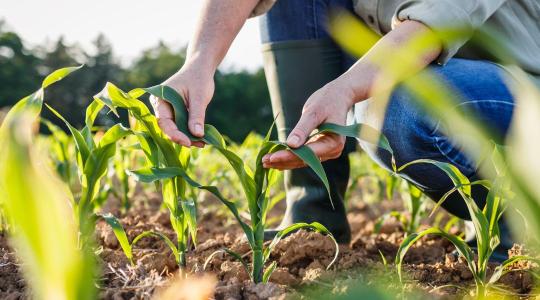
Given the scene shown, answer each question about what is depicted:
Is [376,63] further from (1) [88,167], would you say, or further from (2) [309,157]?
(1) [88,167]

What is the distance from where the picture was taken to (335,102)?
1359 millimetres

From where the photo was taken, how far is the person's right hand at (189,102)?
1321 mm

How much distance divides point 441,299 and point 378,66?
1.84ft

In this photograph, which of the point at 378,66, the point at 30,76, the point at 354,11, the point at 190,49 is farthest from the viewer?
the point at 30,76

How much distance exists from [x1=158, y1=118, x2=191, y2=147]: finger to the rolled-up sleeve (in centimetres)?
66

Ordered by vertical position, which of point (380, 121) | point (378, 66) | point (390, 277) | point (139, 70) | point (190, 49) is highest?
point (139, 70)

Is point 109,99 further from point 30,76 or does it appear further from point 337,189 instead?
point 30,76

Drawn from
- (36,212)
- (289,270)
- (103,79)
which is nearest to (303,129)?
(289,270)

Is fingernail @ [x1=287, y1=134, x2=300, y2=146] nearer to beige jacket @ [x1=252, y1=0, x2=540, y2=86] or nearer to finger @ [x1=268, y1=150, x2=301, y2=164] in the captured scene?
finger @ [x1=268, y1=150, x2=301, y2=164]

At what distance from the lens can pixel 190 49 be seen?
65.2 inches

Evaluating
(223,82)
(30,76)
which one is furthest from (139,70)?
(30,76)

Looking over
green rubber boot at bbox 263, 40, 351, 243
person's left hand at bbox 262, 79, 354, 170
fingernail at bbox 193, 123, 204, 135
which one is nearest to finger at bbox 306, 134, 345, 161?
person's left hand at bbox 262, 79, 354, 170

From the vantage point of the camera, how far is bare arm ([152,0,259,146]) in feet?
4.43

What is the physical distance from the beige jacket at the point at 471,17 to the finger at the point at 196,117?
572mm
